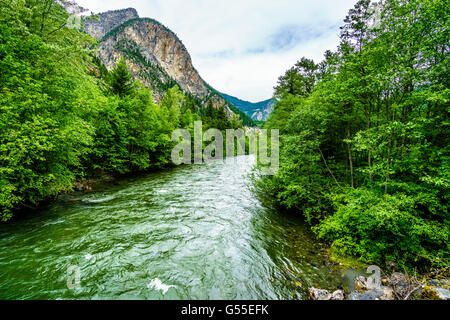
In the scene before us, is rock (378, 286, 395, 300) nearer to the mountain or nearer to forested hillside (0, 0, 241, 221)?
forested hillside (0, 0, 241, 221)

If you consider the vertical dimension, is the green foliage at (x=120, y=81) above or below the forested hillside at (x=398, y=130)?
above

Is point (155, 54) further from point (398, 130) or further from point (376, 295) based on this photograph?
point (376, 295)

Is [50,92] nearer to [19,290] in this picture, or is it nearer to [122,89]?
[19,290]

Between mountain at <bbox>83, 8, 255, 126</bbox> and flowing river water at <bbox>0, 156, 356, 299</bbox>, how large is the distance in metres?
128

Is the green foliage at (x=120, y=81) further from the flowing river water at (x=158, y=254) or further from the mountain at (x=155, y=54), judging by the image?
the mountain at (x=155, y=54)

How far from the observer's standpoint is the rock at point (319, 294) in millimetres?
4606

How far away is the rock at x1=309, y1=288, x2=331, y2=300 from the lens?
15.1 feet

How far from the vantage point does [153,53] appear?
162m

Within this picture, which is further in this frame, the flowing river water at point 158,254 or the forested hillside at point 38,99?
the forested hillside at point 38,99

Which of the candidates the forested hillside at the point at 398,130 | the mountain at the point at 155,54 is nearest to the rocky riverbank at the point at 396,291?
the forested hillside at the point at 398,130
